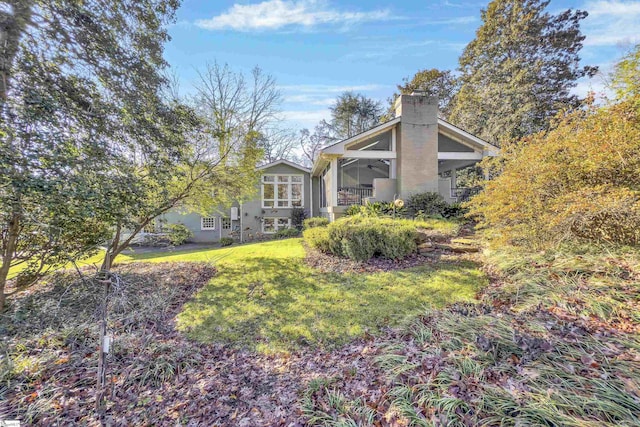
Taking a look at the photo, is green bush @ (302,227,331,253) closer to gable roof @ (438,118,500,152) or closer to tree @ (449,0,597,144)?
gable roof @ (438,118,500,152)

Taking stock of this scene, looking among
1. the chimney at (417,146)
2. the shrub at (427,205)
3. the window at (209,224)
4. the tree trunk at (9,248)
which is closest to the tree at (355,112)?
the chimney at (417,146)

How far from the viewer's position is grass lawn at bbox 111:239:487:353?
450cm

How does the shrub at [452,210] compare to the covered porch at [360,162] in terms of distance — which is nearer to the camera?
the shrub at [452,210]

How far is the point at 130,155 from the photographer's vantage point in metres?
6.05

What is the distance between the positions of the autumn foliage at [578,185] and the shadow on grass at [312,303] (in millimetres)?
1598

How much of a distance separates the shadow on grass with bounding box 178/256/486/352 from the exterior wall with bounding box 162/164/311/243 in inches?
454

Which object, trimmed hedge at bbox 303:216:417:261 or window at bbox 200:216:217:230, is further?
window at bbox 200:216:217:230

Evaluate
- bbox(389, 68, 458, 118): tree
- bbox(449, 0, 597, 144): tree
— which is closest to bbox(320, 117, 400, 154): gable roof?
bbox(449, 0, 597, 144): tree

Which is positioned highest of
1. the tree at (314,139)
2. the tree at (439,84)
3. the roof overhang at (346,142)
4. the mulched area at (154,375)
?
the tree at (439,84)

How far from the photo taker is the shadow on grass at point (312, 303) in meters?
4.49

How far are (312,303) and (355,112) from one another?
2739cm

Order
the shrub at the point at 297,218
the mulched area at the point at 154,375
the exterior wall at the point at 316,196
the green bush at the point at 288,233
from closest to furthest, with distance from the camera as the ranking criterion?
the mulched area at the point at 154,375
the green bush at the point at 288,233
the shrub at the point at 297,218
the exterior wall at the point at 316,196

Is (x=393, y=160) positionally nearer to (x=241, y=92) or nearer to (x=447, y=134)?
(x=447, y=134)

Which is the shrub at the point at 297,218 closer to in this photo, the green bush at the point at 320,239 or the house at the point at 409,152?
the house at the point at 409,152
